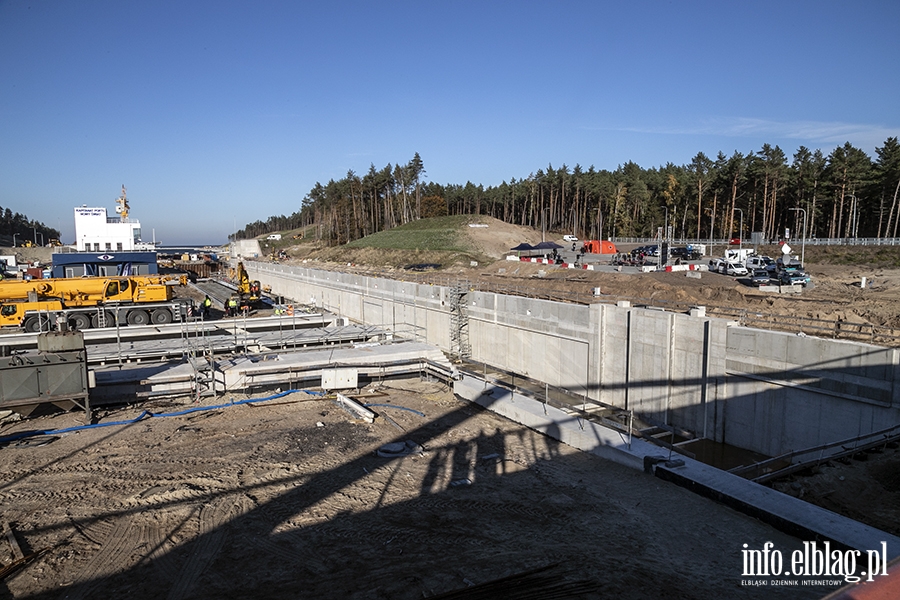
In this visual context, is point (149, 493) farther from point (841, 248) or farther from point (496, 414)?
point (841, 248)

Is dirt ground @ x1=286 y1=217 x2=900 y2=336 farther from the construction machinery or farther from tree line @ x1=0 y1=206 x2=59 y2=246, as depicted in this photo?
tree line @ x1=0 y1=206 x2=59 y2=246

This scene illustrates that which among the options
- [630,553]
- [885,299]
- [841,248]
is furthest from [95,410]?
[841,248]

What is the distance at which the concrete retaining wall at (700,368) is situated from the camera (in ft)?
43.3

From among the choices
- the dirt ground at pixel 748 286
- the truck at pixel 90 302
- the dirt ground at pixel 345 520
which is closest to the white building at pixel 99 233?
the dirt ground at pixel 748 286

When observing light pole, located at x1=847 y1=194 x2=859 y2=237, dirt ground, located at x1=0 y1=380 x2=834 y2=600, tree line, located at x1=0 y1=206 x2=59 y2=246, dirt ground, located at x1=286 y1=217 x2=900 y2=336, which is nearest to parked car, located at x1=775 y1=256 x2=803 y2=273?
dirt ground, located at x1=286 y1=217 x2=900 y2=336

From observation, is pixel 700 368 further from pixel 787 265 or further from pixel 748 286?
pixel 787 265

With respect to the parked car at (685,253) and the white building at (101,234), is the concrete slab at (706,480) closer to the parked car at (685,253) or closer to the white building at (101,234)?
the parked car at (685,253)

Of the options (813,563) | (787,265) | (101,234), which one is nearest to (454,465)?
(813,563)

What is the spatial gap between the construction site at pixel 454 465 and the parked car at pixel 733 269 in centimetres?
1935

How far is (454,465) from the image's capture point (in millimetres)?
11797

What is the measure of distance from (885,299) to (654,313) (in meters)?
11.7

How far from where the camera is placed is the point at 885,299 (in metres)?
22.6

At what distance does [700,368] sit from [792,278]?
50.3 feet

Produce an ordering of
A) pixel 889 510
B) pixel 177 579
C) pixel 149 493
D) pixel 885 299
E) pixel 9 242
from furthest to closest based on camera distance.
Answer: pixel 9 242 → pixel 885 299 → pixel 149 493 → pixel 889 510 → pixel 177 579
